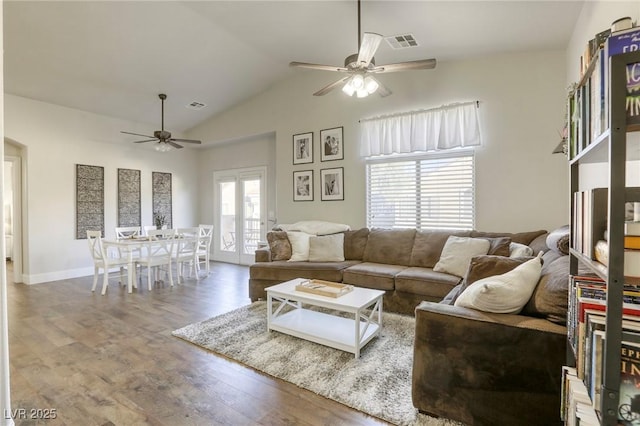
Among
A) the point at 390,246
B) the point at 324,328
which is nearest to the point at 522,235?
the point at 390,246

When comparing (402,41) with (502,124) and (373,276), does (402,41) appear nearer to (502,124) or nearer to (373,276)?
(502,124)

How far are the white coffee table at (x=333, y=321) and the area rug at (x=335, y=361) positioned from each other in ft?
0.26

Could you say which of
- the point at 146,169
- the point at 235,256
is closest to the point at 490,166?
the point at 235,256

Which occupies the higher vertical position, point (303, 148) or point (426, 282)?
point (303, 148)

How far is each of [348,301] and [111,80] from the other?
15.9ft

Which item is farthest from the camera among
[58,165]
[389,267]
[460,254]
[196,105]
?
[196,105]

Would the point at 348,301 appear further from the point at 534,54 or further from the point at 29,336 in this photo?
the point at 534,54

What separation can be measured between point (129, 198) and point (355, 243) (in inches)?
181

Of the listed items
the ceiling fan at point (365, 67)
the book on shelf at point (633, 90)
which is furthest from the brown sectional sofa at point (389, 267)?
the book on shelf at point (633, 90)

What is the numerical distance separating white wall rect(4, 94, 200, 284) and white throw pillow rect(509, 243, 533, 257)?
254 inches

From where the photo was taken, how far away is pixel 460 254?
3.39 meters

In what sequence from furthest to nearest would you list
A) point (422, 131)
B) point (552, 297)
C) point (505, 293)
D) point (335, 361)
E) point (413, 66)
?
point (422, 131) < point (413, 66) < point (335, 361) < point (505, 293) < point (552, 297)

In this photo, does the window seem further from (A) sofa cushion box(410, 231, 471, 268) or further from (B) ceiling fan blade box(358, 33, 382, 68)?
(B) ceiling fan blade box(358, 33, 382, 68)

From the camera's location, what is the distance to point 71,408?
188 centimetres
